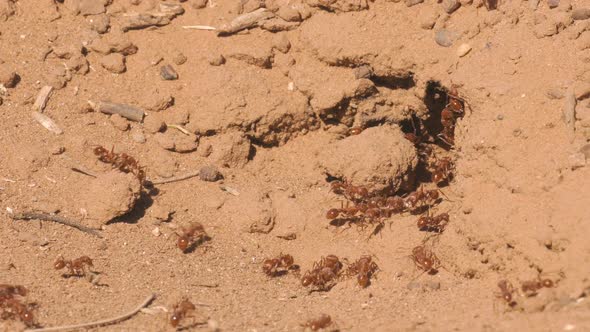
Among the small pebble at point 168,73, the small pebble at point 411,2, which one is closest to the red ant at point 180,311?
the small pebble at point 168,73

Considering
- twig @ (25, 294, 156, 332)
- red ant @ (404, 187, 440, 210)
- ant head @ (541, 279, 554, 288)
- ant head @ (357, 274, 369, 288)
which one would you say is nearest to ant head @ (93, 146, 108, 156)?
twig @ (25, 294, 156, 332)

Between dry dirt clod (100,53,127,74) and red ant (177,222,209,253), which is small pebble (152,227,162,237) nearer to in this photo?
red ant (177,222,209,253)

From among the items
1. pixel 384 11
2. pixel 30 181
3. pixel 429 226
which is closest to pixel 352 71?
pixel 384 11

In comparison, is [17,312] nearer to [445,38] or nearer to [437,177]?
Answer: [437,177]

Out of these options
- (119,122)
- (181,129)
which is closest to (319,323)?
(181,129)

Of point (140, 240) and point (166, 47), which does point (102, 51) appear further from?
point (140, 240)

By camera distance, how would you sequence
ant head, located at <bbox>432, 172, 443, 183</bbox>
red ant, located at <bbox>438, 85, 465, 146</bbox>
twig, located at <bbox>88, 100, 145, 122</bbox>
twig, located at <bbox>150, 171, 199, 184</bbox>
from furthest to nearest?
twig, located at <bbox>88, 100, 145, 122</bbox> < ant head, located at <bbox>432, 172, 443, 183</bbox> < twig, located at <bbox>150, 171, 199, 184</bbox> < red ant, located at <bbox>438, 85, 465, 146</bbox>

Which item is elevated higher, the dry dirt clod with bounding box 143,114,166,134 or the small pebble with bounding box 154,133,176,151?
the dry dirt clod with bounding box 143,114,166,134
